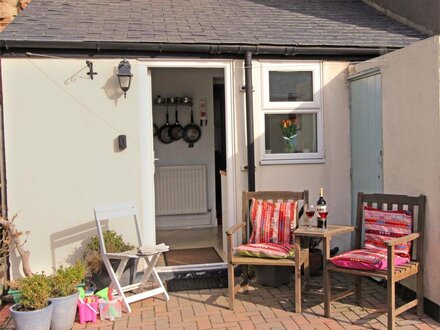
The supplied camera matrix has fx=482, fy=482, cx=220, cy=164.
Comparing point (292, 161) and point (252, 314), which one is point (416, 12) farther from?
point (252, 314)

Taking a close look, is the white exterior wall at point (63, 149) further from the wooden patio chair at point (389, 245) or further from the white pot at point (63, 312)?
the wooden patio chair at point (389, 245)

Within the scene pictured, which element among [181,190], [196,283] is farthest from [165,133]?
[196,283]

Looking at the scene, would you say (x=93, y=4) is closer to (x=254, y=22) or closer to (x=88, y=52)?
(x=88, y=52)

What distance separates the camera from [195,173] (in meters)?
8.18

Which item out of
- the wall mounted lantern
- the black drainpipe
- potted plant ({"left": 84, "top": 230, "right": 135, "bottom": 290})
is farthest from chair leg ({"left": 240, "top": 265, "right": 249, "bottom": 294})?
the wall mounted lantern

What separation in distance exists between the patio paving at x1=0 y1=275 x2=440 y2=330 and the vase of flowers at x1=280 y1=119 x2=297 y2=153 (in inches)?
67.9

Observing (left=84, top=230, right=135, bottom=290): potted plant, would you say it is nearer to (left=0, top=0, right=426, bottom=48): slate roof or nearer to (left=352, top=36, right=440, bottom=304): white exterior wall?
(left=0, top=0, right=426, bottom=48): slate roof

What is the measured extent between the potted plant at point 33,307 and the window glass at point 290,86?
3298 mm

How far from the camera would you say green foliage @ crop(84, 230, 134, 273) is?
5012 mm

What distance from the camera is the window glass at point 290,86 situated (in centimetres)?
582

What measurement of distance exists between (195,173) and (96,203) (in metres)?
2.99

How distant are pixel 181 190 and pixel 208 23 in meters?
3.02

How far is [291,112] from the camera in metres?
5.84

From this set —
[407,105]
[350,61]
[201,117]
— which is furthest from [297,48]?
[201,117]
